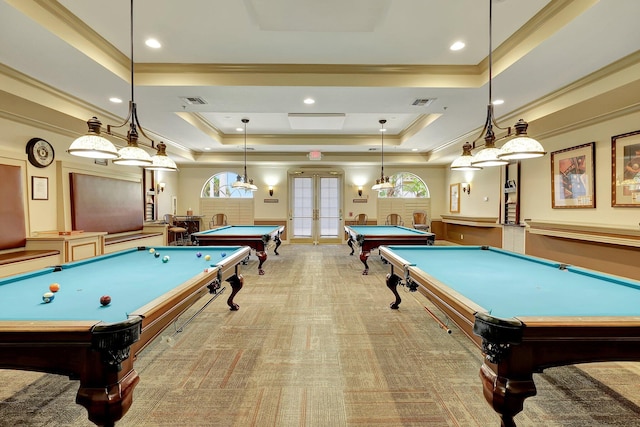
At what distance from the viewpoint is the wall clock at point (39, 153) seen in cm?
448

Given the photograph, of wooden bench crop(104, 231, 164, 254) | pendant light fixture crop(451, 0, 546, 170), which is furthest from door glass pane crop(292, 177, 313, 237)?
pendant light fixture crop(451, 0, 546, 170)

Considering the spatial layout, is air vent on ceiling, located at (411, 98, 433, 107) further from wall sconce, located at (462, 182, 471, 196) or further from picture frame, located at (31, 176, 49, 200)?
picture frame, located at (31, 176, 49, 200)

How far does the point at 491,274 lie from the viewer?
2324mm

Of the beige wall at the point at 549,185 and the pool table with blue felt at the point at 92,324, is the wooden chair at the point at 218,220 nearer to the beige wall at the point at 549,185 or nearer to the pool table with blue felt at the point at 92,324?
the pool table with blue felt at the point at 92,324

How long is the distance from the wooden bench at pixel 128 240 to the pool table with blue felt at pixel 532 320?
18.4 ft

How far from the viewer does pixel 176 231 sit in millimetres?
8125

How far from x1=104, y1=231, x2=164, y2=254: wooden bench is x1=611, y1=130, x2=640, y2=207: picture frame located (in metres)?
8.04

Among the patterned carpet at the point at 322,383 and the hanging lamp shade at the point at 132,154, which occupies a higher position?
the hanging lamp shade at the point at 132,154

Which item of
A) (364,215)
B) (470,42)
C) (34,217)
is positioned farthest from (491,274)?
(364,215)

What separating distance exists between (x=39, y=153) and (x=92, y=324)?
16.5ft

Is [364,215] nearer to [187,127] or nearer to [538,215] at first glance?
[538,215]

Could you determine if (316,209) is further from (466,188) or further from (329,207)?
(466,188)

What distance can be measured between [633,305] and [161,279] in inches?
115

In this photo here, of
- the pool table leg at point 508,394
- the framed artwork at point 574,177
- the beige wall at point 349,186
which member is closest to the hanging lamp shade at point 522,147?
the pool table leg at point 508,394
